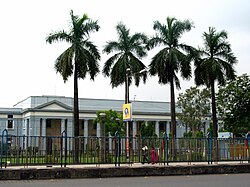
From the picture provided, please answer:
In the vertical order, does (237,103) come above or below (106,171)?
above

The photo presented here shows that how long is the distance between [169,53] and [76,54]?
29.2 feet

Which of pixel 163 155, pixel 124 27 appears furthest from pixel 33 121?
pixel 163 155

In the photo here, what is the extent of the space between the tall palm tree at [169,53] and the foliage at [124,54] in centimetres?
114

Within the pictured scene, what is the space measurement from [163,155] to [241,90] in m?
22.9

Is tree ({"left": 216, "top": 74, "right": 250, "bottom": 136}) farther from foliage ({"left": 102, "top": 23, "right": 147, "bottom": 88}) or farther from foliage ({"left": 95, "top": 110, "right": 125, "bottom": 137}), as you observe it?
foliage ({"left": 95, "top": 110, "right": 125, "bottom": 137})

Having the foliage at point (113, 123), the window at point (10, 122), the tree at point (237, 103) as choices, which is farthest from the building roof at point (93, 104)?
the tree at point (237, 103)

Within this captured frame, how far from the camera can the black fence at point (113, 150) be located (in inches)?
784

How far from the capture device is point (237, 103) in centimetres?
4319

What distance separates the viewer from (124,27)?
36.8 m

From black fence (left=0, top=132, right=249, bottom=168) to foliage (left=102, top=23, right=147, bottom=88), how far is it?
1352 cm

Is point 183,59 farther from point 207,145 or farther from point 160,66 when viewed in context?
point 207,145

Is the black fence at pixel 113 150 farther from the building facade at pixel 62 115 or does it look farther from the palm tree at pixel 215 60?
the building facade at pixel 62 115

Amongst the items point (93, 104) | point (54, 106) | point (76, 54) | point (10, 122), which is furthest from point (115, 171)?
point (10, 122)

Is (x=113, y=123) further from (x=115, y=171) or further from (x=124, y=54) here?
(x=115, y=171)
